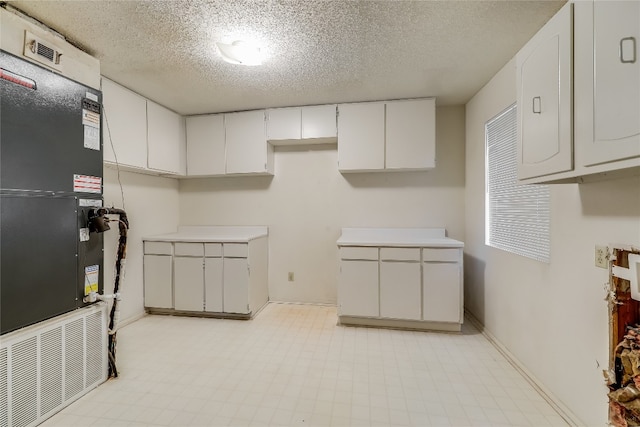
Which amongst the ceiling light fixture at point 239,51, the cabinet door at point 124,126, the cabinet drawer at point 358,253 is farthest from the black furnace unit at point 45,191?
the cabinet drawer at point 358,253

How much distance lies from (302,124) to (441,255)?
→ 2.10m

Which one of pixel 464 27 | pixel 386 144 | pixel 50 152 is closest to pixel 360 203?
pixel 386 144

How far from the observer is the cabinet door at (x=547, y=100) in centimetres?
120

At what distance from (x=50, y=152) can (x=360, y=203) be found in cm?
282

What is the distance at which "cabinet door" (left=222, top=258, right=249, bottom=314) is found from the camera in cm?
310

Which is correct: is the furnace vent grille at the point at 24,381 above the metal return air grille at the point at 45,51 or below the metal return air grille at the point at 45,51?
below

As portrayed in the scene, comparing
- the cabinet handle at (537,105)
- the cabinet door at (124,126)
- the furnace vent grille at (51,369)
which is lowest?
the furnace vent grille at (51,369)

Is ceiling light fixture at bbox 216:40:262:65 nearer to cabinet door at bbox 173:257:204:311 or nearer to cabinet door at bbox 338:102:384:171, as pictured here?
cabinet door at bbox 338:102:384:171

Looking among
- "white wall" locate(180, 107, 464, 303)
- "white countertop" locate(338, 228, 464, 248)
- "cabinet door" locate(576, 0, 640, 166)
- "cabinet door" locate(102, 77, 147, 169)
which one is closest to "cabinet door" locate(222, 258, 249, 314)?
"white wall" locate(180, 107, 464, 303)

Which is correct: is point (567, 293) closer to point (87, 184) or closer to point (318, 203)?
point (318, 203)

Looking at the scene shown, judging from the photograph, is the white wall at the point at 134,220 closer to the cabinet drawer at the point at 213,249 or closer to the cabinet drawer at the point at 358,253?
the cabinet drawer at the point at 213,249

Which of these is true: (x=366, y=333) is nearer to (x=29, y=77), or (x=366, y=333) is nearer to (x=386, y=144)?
(x=386, y=144)

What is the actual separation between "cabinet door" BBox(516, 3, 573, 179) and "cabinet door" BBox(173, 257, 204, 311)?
3.12 metres

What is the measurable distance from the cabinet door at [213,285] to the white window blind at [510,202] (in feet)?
9.33
